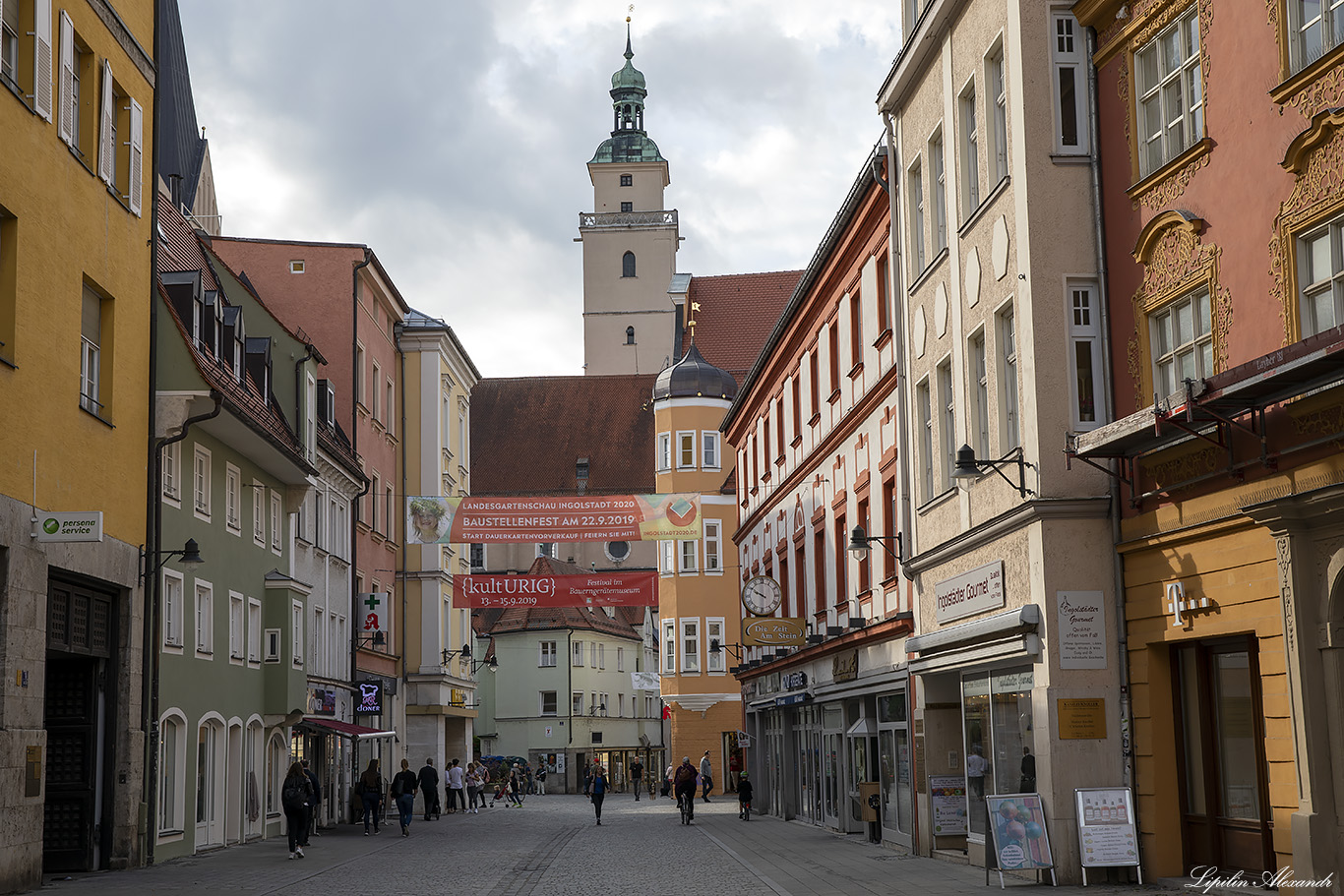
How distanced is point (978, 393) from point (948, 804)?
239 inches

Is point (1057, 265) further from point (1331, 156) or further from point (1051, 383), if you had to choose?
point (1331, 156)

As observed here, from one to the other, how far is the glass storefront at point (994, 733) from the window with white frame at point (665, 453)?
127 feet

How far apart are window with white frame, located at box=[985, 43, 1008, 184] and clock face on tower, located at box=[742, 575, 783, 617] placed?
1475 cm

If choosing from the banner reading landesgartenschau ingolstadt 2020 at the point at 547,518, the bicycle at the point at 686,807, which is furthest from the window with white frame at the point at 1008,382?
the bicycle at the point at 686,807

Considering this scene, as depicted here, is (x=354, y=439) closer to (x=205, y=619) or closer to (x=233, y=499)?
(x=233, y=499)

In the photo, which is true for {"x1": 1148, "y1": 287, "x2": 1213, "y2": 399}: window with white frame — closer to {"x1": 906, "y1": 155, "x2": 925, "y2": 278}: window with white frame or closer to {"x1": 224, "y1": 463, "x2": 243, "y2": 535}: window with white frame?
{"x1": 906, "y1": 155, "x2": 925, "y2": 278}: window with white frame

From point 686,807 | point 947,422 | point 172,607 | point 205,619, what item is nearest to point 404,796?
point 686,807

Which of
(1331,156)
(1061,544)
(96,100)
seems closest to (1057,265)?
(1061,544)

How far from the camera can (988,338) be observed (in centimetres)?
1934

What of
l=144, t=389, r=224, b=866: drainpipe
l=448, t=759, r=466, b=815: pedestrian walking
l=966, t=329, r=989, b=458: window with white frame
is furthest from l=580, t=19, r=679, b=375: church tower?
l=966, t=329, r=989, b=458: window with white frame

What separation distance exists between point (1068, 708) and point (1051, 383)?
3569 millimetres

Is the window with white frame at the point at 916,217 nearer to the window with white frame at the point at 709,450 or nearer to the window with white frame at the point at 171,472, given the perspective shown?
the window with white frame at the point at 171,472

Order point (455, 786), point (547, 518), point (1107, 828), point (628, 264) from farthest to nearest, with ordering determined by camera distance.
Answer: point (628, 264)
point (455, 786)
point (547, 518)
point (1107, 828)

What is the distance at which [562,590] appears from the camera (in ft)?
118
